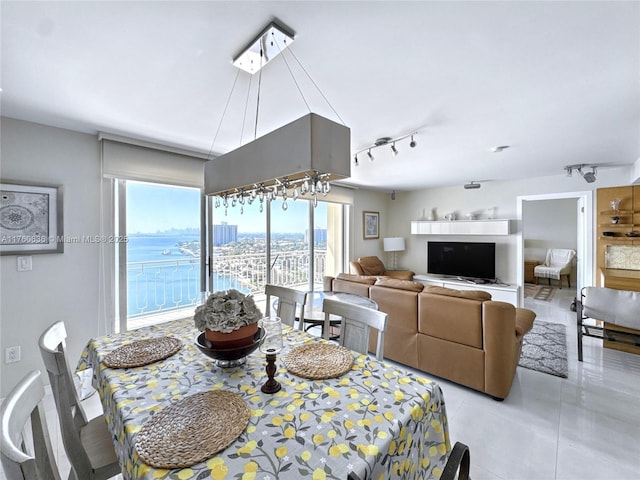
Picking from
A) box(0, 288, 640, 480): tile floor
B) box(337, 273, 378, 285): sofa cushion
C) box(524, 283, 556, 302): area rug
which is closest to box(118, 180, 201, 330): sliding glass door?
box(0, 288, 640, 480): tile floor

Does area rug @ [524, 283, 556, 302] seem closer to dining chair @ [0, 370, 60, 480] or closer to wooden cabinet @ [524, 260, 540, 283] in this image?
wooden cabinet @ [524, 260, 540, 283]

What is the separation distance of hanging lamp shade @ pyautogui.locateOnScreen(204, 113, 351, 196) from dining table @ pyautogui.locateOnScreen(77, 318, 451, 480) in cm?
93

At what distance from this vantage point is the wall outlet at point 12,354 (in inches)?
88.0

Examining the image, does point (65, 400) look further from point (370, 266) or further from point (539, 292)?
point (539, 292)

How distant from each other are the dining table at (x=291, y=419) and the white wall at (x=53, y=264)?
1.47m

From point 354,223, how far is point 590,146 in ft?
11.4

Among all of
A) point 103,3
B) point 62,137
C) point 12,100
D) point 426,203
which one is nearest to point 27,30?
point 103,3

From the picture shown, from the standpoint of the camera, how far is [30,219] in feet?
7.50

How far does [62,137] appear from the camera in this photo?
2.45m

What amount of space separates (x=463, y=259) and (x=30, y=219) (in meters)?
6.09

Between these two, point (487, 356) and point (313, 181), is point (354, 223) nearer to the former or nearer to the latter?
point (487, 356)

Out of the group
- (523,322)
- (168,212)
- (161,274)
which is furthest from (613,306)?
(161,274)

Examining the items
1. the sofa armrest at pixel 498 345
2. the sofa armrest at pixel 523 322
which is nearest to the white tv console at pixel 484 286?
the sofa armrest at pixel 523 322

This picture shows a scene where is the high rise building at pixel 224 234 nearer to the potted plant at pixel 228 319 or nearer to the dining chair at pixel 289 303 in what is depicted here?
the dining chair at pixel 289 303
